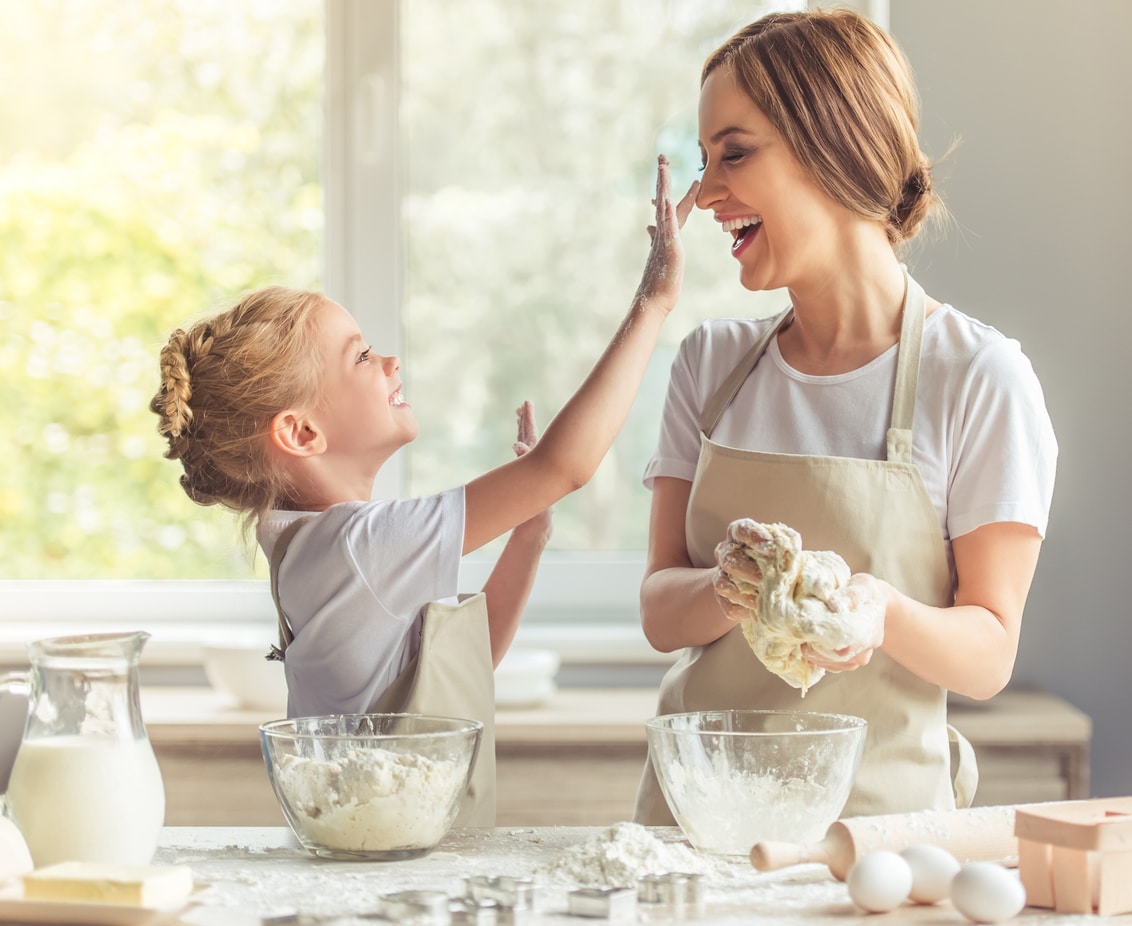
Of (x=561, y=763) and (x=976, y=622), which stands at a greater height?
(x=976, y=622)

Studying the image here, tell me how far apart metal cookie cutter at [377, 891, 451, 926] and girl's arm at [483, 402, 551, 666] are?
0.71 m

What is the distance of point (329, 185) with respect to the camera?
2.90 metres

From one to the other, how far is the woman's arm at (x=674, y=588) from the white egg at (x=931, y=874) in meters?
0.45

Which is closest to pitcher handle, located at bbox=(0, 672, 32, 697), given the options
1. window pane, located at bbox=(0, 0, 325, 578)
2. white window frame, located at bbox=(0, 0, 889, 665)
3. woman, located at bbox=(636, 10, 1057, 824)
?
woman, located at bbox=(636, 10, 1057, 824)

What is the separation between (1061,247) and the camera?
2594 millimetres

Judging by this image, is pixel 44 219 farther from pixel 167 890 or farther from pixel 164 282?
pixel 167 890

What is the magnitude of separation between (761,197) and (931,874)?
0.80 m

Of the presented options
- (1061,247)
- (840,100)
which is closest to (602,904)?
(840,100)

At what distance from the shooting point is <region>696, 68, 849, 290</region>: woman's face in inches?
58.0

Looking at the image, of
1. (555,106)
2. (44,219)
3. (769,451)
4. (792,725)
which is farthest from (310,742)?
(44,219)

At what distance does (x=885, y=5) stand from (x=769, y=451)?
1.49 m

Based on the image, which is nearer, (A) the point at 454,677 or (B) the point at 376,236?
(A) the point at 454,677

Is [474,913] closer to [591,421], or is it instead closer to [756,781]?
[756,781]

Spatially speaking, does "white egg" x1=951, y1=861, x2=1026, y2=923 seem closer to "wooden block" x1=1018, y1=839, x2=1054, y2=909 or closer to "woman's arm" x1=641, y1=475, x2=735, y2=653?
"wooden block" x1=1018, y1=839, x2=1054, y2=909
